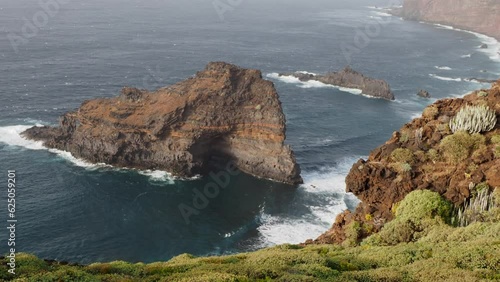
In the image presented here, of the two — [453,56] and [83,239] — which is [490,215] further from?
[453,56]

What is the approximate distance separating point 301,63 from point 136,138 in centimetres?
8324

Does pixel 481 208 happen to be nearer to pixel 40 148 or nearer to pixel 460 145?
pixel 460 145

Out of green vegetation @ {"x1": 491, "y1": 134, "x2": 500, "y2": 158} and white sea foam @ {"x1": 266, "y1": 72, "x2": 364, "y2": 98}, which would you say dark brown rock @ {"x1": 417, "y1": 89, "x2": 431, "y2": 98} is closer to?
white sea foam @ {"x1": 266, "y1": 72, "x2": 364, "y2": 98}

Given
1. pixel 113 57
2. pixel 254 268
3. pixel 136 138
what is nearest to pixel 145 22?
pixel 113 57

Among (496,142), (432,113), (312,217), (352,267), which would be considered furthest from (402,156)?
(312,217)

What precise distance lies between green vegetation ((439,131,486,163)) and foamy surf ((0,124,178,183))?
145 feet

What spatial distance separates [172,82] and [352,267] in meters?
93.8

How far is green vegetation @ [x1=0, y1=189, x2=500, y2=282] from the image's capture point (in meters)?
18.0

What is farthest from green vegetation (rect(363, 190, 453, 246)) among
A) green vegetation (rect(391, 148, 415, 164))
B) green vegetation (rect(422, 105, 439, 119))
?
green vegetation (rect(422, 105, 439, 119))

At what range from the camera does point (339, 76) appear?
400 ft

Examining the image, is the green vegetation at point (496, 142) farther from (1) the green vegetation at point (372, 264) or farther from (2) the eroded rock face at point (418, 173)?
(1) the green vegetation at point (372, 264)

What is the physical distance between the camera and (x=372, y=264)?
70.4 feet

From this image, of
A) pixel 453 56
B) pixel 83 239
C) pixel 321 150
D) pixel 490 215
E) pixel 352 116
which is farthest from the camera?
pixel 453 56

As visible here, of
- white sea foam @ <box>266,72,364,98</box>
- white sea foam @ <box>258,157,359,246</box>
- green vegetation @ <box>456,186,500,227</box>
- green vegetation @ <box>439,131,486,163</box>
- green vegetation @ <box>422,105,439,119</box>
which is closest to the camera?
green vegetation @ <box>456,186,500,227</box>
